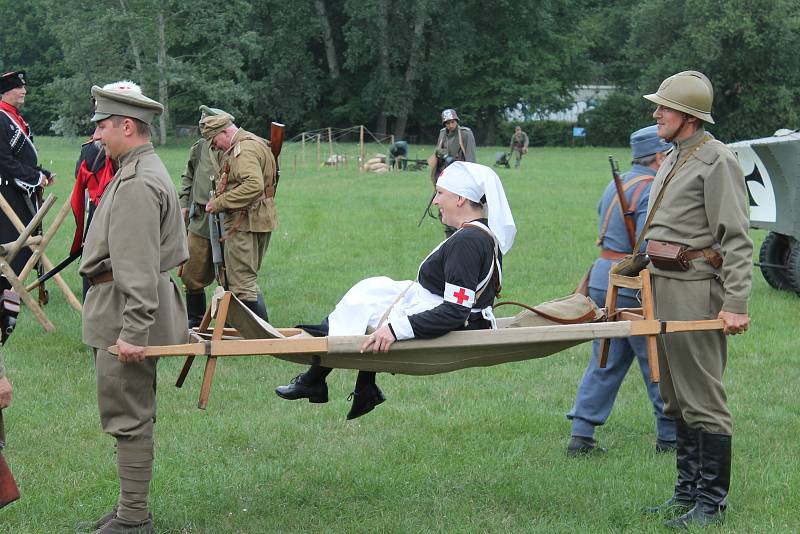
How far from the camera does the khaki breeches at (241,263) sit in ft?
31.4

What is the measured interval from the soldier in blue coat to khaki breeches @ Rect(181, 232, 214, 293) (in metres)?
4.45

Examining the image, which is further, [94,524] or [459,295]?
[94,524]

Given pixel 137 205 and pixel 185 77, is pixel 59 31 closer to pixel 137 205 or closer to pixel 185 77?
pixel 185 77

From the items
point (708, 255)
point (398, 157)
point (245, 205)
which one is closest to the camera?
point (708, 255)

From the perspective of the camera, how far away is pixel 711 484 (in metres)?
5.36

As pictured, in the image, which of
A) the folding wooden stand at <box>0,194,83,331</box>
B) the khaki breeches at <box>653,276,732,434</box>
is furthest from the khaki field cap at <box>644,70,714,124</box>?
the folding wooden stand at <box>0,194,83,331</box>

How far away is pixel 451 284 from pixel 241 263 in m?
4.96

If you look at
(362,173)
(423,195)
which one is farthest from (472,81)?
(423,195)

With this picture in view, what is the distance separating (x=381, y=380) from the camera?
8.59 meters

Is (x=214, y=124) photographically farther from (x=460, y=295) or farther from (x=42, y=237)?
(x=460, y=295)

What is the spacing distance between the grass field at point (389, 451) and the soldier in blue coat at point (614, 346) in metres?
0.17

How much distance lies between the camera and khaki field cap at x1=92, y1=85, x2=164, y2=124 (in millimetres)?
4855

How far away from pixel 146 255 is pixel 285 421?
2.83 meters

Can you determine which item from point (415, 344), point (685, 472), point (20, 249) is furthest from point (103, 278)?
point (20, 249)
